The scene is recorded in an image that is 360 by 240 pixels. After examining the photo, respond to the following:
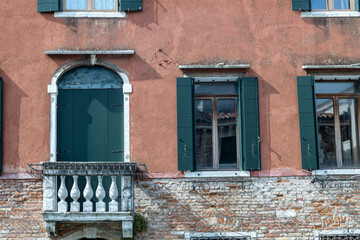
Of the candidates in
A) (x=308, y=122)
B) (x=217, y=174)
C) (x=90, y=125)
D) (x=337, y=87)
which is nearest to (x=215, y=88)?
(x=217, y=174)

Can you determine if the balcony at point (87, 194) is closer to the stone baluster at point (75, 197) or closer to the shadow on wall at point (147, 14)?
the stone baluster at point (75, 197)

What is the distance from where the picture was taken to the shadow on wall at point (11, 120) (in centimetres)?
1091

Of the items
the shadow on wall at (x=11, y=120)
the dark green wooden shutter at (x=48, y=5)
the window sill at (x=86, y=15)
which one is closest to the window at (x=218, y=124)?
the window sill at (x=86, y=15)

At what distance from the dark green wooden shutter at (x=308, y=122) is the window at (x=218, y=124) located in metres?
0.82

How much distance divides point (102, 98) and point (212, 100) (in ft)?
6.71

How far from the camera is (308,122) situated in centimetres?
1111

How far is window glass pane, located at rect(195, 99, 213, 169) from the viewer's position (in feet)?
37.0

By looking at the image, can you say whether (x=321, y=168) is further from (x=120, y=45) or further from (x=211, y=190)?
(x=120, y=45)

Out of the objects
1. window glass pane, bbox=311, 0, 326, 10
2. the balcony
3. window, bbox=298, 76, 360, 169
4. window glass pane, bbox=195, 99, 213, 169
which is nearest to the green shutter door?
the balcony

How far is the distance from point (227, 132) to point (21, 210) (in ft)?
13.0

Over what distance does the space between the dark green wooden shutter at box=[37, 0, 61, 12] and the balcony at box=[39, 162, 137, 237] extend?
114 inches

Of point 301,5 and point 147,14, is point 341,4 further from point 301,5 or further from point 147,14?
point 147,14

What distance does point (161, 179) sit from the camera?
10.9 m

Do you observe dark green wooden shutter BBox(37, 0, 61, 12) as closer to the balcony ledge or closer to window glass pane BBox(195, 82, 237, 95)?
window glass pane BBox(195, 82, 237, 95)
